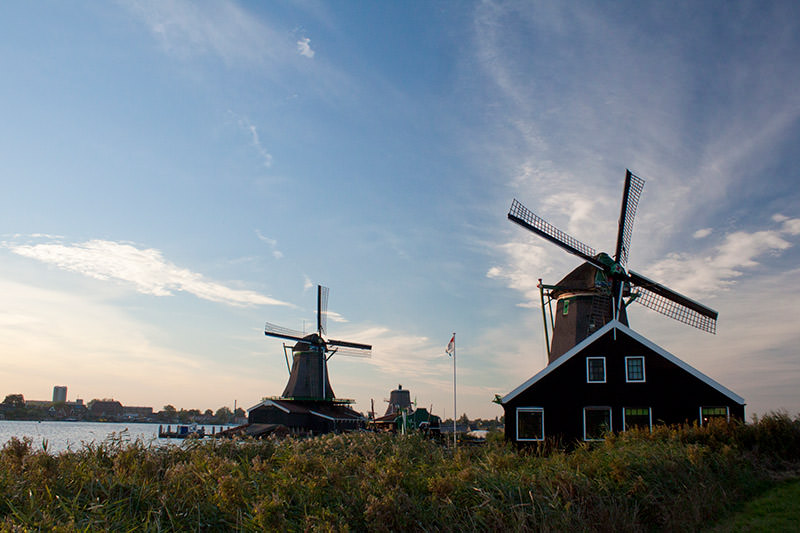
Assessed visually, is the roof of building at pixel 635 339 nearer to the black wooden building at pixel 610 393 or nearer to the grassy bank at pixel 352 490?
the black wooden building at pixel 610 393

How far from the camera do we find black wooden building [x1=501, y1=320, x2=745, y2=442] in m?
24.9

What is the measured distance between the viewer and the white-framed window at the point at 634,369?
2566cm

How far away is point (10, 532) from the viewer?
7914 millimetres

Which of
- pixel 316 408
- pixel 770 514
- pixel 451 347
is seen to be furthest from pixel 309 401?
pixel 770 514

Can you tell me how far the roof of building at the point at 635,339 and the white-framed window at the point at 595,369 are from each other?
29.0 inches

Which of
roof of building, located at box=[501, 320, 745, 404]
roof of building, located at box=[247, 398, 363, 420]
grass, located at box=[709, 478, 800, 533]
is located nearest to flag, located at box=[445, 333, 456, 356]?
roof of building, located at box=[501, 320, 745, 404]

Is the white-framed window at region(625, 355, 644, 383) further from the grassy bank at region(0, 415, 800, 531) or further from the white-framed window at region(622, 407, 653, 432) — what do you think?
the grassy bank at region(0, 415, 800, 531)

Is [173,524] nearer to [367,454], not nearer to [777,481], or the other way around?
[367,454]

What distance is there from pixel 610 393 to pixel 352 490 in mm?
18581

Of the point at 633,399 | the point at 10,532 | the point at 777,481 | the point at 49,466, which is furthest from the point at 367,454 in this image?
the point at 633,399

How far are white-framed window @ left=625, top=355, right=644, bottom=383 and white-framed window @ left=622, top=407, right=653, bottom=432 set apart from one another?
129 cm

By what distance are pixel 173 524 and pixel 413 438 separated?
1098cm

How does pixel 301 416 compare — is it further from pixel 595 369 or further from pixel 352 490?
pixel 352 490

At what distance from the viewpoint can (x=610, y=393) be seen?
2591cm
